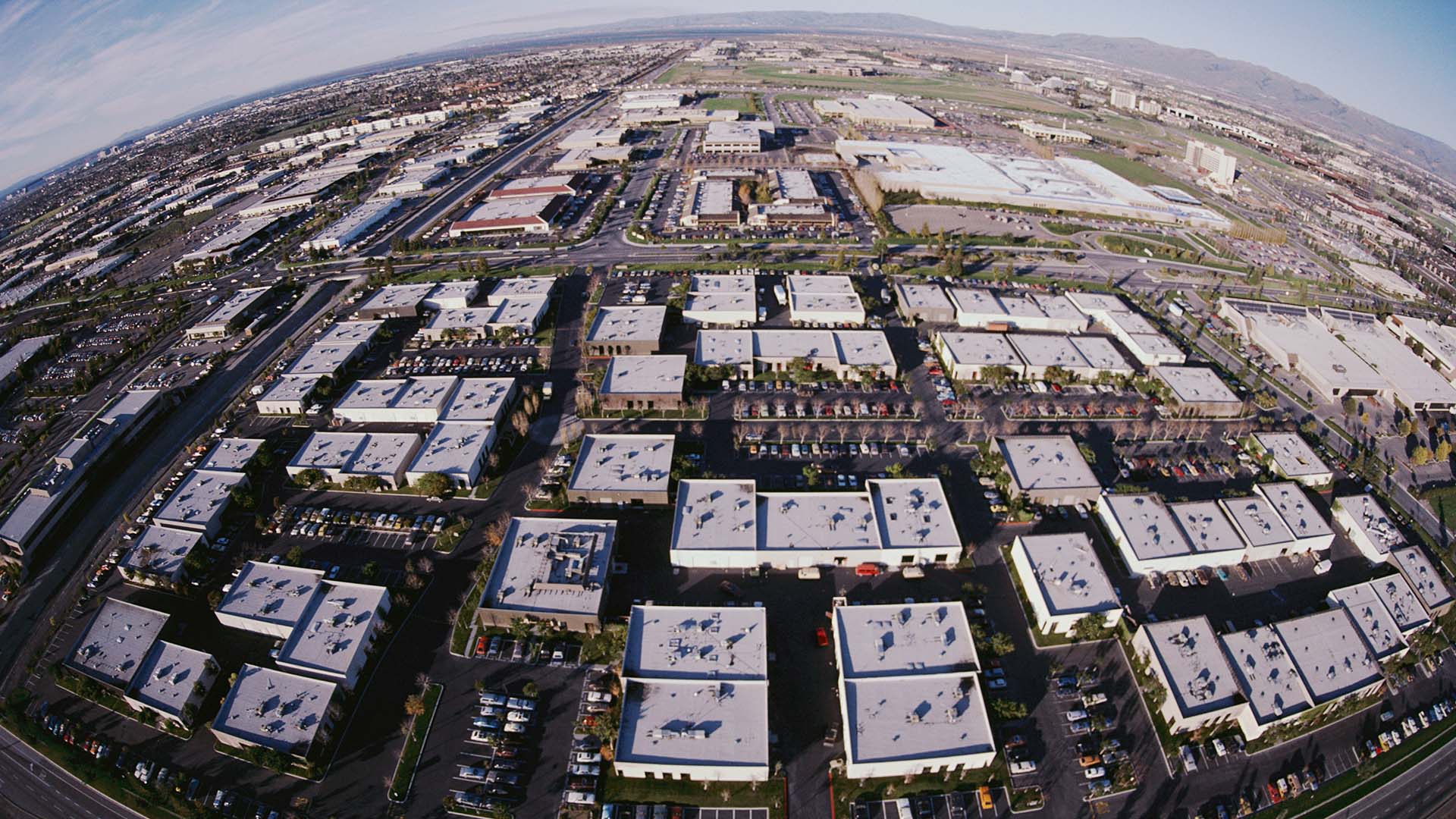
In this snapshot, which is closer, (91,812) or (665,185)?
(91,812)

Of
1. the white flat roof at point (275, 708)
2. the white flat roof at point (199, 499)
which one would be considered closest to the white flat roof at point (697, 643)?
the white flat roof at point (275, 708)

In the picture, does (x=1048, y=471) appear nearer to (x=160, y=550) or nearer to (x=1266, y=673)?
(x=1266, y=673)

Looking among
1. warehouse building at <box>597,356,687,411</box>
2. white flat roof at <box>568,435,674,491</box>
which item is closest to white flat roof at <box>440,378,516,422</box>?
warehouse building at <box>597,356,687,411</box>

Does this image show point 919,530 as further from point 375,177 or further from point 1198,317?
point 375,177

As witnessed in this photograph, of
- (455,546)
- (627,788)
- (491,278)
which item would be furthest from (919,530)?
(491,278)

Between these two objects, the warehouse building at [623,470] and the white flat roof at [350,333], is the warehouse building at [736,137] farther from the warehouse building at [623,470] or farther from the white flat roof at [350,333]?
the warehouse building at [623,470]

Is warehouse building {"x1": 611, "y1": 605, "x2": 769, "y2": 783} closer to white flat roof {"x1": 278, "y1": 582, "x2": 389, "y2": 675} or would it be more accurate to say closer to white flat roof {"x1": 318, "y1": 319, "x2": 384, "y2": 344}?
white flat roof {"x1": 278, "y1": 582, "x2": 389, "y2": 675}

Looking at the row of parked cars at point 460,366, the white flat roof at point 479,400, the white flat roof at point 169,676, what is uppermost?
the row of parked cars at point 460,366
